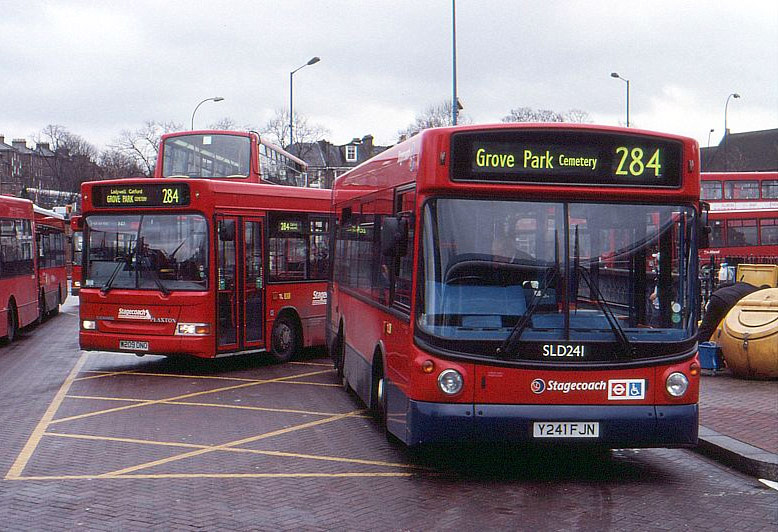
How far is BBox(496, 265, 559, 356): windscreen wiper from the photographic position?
7410mm

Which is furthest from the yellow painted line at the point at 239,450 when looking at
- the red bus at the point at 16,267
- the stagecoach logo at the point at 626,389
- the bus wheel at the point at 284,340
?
the red bus at the point at 16,267

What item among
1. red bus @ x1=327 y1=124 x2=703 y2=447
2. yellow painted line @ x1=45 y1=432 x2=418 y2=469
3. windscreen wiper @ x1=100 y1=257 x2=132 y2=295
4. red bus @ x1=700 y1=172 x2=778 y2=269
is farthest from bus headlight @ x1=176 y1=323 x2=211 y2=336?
red bus @ x1=700 y1=172 x2=778 y2=269

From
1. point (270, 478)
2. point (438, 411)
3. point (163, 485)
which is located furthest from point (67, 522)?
point (438, 411)

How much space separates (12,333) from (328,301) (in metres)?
8.57

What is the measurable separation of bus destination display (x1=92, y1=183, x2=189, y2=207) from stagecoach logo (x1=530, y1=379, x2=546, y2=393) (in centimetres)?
778

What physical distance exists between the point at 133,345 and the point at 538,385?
323 inches

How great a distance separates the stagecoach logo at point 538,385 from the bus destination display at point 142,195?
7.78 m

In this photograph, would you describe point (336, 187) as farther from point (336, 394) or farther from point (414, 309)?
point (414, 309)

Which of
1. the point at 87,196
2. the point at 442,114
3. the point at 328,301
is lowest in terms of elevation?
the point at 328,301

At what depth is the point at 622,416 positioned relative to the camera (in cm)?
752

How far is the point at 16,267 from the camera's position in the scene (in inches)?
771

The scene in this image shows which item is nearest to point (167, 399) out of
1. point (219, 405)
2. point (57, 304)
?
point (219, 405)

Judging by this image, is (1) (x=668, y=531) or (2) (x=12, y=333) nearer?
(1) (x=668, y=531)

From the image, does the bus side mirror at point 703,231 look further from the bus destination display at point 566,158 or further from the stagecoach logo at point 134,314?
the stagecoach logo at point 134,314
